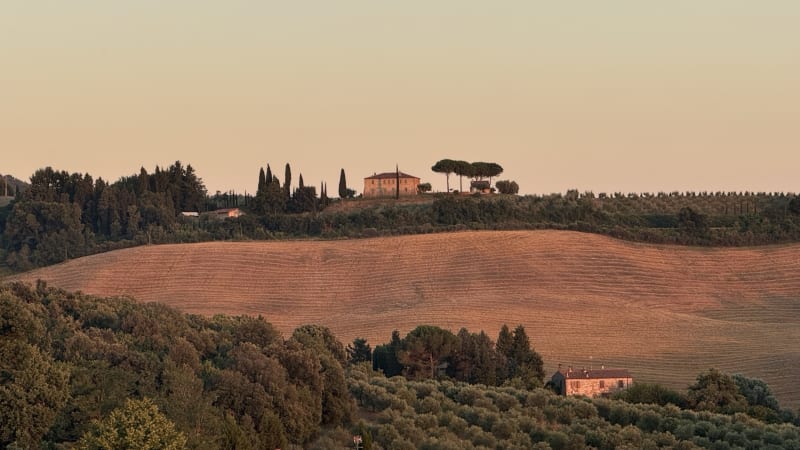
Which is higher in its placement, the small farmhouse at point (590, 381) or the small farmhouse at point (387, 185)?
the small farmhouse at point (387, 185)

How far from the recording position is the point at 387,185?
131250 millimetres

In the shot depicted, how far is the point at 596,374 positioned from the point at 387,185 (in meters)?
60.6

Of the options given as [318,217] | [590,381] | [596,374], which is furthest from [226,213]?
[590,381]

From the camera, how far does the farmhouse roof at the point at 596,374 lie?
71375 millimetres

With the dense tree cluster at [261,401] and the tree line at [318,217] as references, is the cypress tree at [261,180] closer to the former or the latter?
the tree line at [318,217]

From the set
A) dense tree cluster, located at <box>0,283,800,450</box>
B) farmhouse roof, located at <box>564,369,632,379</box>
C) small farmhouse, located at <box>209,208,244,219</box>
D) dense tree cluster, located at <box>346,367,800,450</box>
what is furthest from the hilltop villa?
dense tree cluster, located at <box>346,367,800,450</box>

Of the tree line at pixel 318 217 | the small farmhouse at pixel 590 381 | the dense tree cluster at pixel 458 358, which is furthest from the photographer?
the tree line at pixel 318 217

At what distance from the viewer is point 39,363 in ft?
158

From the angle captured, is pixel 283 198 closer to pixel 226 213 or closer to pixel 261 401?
pixel 226 213

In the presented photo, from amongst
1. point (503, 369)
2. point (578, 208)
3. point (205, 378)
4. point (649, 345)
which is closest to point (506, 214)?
point (578, 208)

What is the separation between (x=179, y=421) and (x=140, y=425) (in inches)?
169

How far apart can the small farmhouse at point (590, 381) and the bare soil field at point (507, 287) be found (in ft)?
18.4

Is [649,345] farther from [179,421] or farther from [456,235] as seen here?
[179,421]

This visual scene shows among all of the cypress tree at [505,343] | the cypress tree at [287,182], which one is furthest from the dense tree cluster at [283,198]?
the cypress tree at [505,343]
